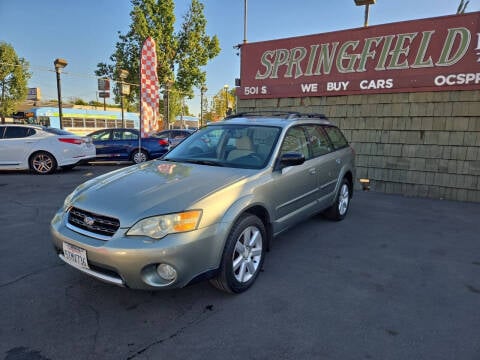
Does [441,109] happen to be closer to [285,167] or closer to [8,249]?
[285,167]

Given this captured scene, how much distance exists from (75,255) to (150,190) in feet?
2.39

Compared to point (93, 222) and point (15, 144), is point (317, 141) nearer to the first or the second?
point (93, 222)

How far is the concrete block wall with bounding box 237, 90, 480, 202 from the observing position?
250 inches

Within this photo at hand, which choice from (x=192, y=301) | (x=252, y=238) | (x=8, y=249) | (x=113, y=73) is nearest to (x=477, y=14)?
(x=252, y=238)

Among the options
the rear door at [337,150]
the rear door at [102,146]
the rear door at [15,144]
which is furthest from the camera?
the rear door at [102,146]

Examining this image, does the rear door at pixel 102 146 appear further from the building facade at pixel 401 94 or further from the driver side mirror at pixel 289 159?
the driver side mirror at pixel 289 159

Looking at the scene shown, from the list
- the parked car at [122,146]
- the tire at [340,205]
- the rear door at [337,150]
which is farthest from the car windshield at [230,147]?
the parked car at [122,146]

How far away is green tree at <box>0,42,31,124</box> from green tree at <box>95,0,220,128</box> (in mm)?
10218

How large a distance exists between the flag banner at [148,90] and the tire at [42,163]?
3216 mm

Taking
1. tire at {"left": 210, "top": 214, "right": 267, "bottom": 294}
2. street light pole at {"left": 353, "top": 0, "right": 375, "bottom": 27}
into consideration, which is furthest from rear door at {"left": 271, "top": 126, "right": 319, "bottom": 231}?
street light pole at {"left": 353, "top": 0, "right": 375, "bottom": 27}

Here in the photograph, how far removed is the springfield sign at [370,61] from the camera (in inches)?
240

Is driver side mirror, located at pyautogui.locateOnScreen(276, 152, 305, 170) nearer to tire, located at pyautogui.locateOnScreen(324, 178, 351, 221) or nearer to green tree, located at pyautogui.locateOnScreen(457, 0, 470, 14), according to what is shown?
tire, located at pyautogui.locateOnScreen(324, 178, 351, 221)

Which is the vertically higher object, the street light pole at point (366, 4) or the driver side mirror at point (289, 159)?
the street light pole at point (366, 4)

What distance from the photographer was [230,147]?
11.6 feet
